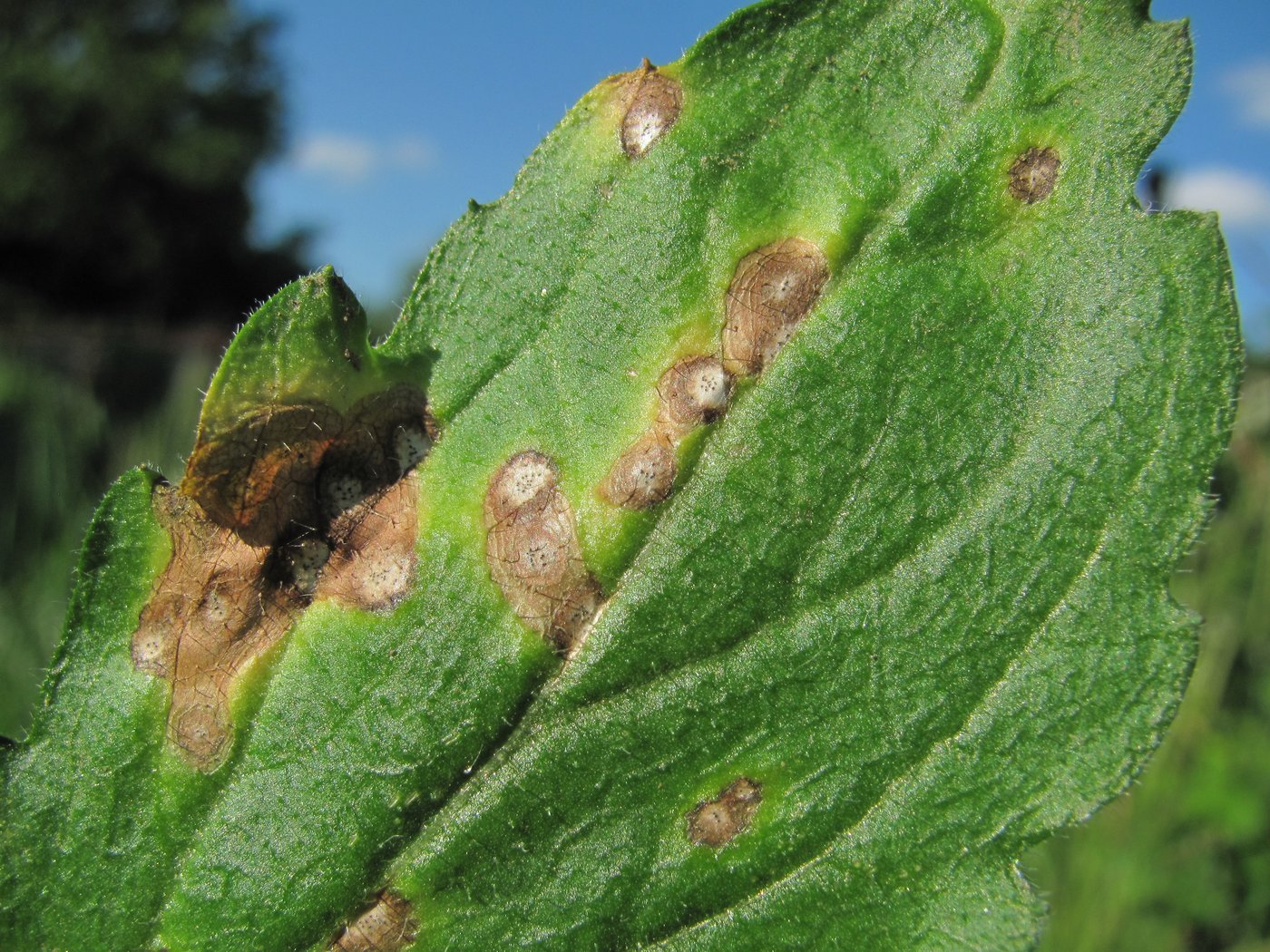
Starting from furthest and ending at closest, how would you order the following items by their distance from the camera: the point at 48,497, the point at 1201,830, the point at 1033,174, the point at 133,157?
the point at 133,157
the point at 48,497
the point at 1201,830
the point at 1033,174

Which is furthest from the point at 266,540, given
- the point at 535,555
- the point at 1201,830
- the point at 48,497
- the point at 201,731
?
the point at 48,497

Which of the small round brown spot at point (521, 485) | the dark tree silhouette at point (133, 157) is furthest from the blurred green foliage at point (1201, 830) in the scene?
the dark tree silhouette at point (133, 157)

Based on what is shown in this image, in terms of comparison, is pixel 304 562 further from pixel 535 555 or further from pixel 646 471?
pixel 646 471

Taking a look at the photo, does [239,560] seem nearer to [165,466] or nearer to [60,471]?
[165,466]

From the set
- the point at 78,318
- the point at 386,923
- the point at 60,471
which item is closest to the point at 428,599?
the point at 386,923

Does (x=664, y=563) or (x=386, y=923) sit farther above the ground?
(x=664, y=563)

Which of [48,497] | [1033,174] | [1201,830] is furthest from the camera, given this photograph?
[48,497]

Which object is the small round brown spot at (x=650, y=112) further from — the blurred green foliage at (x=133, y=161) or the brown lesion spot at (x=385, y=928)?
the blurred green foliage at (x=133, y=161)

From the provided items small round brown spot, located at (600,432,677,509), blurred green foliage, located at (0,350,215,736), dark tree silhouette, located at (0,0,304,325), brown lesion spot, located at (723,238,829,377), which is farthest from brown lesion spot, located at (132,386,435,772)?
dark tree silhouette, located at (0,0,304,325)
